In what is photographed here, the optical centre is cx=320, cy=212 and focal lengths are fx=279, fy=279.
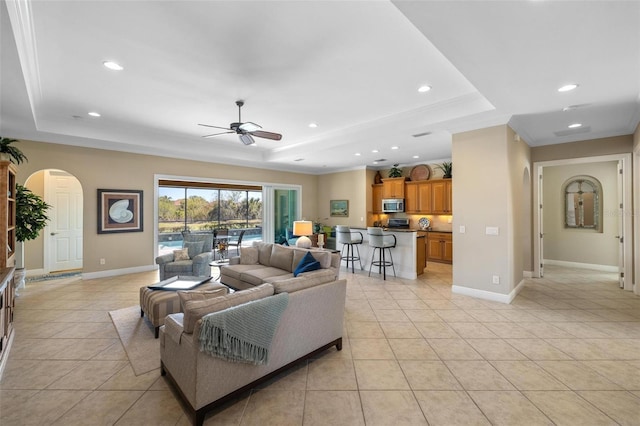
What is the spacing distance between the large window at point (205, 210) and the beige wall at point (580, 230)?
783 cm

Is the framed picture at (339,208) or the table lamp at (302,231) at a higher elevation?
the framed picture at (339,208)

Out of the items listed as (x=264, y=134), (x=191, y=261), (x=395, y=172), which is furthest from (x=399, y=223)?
(x=191, y=261)

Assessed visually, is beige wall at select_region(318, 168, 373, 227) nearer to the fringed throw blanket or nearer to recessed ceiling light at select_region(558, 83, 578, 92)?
recessed ceiling light at select_region(558, 83, 578, 92)

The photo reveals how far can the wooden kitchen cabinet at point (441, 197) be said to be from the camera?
7.37m

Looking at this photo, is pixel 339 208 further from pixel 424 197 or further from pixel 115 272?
pixel 115 272

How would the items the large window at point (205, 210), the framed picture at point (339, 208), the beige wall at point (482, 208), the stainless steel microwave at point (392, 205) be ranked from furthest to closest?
the framed picture at point (339, 208) → the stainless steel microwave at point (392, 205) → the large window at point (205, 210) → the beige wall at point (482, 208)

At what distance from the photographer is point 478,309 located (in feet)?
13.0

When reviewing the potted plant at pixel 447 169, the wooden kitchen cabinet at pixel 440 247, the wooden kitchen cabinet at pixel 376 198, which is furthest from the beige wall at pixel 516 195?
the wooden kitchen cabinet at pixel 376 198

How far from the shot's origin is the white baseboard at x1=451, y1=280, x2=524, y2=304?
13.8ft

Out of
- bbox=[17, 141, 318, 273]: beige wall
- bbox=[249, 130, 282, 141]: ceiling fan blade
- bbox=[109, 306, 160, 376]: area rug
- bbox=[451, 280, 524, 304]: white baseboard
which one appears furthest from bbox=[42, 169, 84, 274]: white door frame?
bbox=[451, 280, 524, 304]: white baseboard

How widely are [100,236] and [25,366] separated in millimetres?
3862

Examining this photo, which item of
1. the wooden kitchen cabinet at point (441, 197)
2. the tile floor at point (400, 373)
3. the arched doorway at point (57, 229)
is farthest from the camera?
the wooden kitchen cabinet at point (441, 197)

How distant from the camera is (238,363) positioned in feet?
6.54

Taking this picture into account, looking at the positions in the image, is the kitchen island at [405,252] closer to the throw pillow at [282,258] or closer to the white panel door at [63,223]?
the throw pillow at [282,258]
